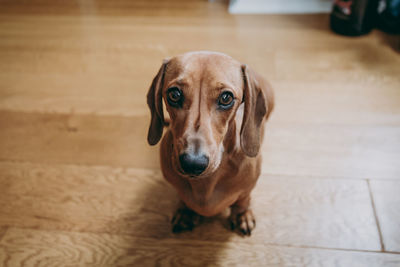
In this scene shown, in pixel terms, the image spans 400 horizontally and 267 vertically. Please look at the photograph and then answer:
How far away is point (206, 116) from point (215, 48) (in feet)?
4.95

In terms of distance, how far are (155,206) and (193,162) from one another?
0.70 meters

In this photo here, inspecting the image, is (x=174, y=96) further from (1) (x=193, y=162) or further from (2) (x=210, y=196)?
(2) (x=210, y=196)

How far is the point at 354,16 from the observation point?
2346mm

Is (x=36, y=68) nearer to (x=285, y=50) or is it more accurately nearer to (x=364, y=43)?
(x=285, y=50)

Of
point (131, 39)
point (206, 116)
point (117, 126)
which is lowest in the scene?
point (117, 126)

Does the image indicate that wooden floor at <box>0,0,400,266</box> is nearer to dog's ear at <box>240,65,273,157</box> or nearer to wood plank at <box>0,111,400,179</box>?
wood plank at <box>0,111,400,179</box>

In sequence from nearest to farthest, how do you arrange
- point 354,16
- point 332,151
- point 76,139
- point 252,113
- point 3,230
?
point 252,113, point 3,230, point 332,151, point 76,139, point 354,16

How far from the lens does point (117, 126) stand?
6.59 ft

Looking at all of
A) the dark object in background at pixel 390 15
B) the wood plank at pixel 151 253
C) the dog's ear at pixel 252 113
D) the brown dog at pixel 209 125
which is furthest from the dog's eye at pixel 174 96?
the dark object in background at pixel 390 15

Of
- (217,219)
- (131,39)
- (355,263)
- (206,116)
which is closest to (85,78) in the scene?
(131,39)

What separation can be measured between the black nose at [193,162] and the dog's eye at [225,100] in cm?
19

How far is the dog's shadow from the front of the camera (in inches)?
57.7

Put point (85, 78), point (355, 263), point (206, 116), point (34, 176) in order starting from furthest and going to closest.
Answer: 1. point (85, 78)
2. point (34, 176)
3. point (355, 263)
4. point (206, 116)

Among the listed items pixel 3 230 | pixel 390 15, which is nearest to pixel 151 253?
pixel 3 230
